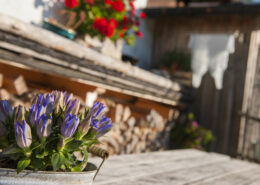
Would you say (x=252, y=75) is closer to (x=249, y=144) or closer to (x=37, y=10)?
(x=249, y=144)

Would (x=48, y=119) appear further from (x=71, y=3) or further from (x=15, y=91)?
(x=71, y=3)

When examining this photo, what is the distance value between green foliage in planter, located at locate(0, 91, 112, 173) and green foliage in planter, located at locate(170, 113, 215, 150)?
447cm

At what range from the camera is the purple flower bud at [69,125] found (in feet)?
2.32

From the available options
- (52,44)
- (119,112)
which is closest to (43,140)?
(52,44)

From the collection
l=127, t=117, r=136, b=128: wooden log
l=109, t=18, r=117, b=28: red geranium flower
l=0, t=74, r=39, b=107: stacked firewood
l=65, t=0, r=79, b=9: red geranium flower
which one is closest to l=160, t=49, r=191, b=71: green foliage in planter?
l=127, t=117, r=136, b=128: wooden log

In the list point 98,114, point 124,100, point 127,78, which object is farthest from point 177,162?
point 124,100

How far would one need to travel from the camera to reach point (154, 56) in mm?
6145

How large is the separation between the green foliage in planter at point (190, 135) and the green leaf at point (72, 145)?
450 centimetres

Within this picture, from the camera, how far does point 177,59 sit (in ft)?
18.8

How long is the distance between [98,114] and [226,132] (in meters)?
4.89

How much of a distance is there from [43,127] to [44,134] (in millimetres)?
16

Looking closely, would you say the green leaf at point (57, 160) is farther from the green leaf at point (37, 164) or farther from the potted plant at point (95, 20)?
the potted plant at point (95, 20)

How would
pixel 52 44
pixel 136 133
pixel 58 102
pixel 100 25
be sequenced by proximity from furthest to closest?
1. pixel 136 133
2. pixel 100 25
3. pixel 52 44
4. pixel 58 102

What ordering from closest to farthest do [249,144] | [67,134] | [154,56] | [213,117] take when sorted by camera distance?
[67,134] → [249,144] → [213,117] → [154,56]
